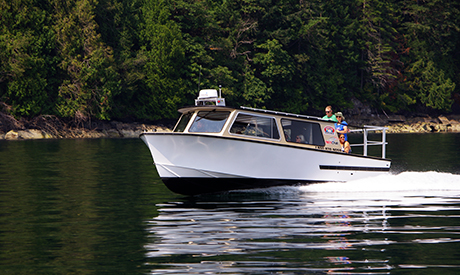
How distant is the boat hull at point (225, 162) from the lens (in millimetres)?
16297

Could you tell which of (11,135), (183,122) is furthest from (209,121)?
(11,135)

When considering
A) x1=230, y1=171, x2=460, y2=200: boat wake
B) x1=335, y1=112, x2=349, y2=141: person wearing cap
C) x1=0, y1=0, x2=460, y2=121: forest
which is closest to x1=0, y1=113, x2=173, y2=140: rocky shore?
x1=0, y1=0, x2=460, y2=121: forest

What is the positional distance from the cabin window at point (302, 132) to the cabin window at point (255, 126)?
367mm

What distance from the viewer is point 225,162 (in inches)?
646

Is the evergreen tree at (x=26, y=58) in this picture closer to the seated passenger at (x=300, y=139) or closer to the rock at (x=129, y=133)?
the rock at (x=129, y=133)

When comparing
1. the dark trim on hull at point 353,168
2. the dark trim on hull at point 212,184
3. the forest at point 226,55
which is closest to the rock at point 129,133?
the forest at point 226,55

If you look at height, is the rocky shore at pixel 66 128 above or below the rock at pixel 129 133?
above

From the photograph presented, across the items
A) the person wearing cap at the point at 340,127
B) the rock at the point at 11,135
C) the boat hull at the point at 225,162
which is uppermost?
the person wearing cap at the point at 340,127

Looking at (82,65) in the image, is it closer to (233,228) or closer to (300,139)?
(300,139)

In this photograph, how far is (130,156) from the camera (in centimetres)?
3362

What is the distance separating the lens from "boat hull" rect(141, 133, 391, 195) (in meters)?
16.3

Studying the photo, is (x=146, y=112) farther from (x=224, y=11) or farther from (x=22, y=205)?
(x=22, y=205)

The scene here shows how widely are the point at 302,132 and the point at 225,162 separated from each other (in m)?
2.70

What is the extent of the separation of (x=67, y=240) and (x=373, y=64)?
79.4 metres
